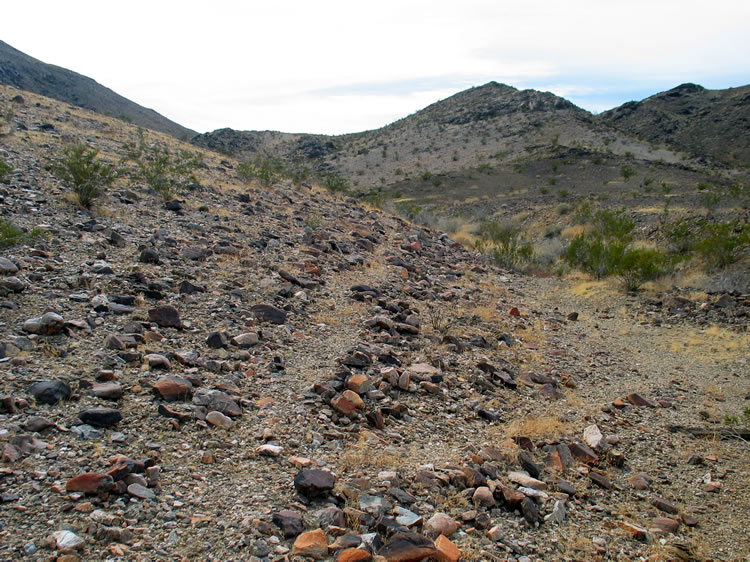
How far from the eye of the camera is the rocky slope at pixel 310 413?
11.3 feet

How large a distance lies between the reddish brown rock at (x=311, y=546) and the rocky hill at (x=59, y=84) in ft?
201

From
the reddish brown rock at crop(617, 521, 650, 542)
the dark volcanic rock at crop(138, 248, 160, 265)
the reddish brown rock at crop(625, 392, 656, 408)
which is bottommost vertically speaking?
the reddish brown rock at crop(625, 392, 656, 408)

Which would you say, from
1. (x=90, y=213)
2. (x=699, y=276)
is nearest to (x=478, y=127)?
(x=699, y=276)

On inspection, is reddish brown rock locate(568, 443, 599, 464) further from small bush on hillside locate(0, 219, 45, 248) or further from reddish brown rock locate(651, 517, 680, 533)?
small bush on hillside locate(0, 219, 45, 248)

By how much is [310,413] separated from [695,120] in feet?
235

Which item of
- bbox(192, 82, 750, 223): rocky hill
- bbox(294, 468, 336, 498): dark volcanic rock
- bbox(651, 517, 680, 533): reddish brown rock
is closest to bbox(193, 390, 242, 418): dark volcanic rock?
bbox(294, 468, 336, 498): dark volcanic rock

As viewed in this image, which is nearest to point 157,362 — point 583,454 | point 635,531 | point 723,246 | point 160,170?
point 583,454

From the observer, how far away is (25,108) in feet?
59.2

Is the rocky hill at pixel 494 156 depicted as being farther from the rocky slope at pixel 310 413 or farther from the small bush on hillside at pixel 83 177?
the rocky slope at pixel 310 413

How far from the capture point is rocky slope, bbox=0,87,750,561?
3.46 meters

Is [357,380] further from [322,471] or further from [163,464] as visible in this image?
[163,464]

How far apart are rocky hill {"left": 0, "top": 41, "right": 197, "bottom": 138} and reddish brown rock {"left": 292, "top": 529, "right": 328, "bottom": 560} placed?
61.3m

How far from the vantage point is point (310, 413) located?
5.07 meters

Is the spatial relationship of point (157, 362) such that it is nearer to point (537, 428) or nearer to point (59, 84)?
point (537, 428)
